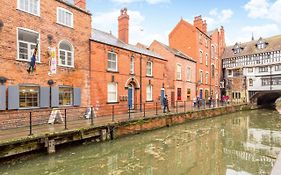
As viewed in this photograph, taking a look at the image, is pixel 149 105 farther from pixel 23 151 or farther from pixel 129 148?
pixel 23 151

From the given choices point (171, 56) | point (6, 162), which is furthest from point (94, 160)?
point (171, 56)

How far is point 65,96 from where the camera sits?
13.4m

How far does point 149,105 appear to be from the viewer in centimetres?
2053

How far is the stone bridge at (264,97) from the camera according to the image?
3542 cm

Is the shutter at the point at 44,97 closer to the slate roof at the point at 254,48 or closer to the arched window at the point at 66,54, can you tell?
the arched window at the point at 66,54

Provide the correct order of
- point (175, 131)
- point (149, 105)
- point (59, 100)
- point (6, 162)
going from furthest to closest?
point (149, 105) < point (175, 131) < point (59, 100) < point (6, 162)

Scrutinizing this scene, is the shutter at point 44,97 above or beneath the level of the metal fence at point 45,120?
above

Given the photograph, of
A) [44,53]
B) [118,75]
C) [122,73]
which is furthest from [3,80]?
[122,73]

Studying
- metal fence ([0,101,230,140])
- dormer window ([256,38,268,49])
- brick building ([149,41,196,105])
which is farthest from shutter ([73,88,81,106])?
dormer window ([256,38,268,49])

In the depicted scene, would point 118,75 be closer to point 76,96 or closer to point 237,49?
point 76,96

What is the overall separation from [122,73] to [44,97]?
A: 705cm

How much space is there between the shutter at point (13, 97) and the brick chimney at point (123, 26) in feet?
42.1

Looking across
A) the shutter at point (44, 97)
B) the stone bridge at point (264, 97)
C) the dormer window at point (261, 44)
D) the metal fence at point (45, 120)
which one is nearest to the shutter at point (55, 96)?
the shutter at point (44, 97)

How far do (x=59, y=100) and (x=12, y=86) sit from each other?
3.07 metres
